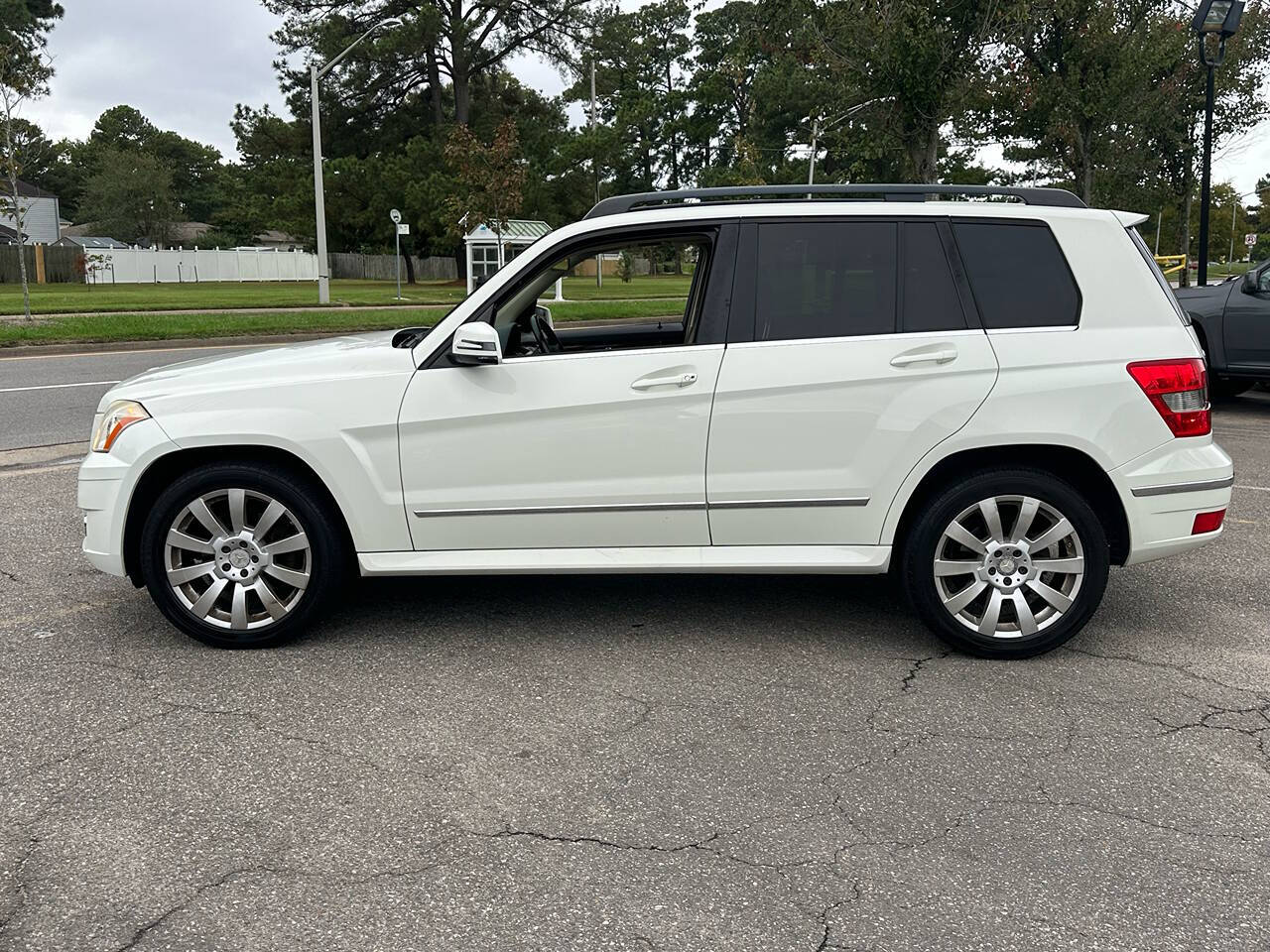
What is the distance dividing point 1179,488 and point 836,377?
1435 millimetres

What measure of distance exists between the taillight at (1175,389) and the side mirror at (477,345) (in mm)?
2481

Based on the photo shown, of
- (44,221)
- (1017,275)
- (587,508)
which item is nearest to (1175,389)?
(1017,275)

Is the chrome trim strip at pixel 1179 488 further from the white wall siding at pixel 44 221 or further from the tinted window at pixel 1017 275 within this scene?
the white wall siding at pixel 44 221

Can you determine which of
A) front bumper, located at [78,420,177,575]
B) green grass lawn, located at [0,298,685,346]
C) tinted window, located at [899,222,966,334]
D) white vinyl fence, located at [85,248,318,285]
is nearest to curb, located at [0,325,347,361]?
green grass lawn, located at [0,298,685,346]

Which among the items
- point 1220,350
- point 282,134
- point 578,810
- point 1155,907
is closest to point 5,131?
point 1220,350

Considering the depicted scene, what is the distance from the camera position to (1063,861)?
3061 mm

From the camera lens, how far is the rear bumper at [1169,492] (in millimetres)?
4469

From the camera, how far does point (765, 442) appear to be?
4.45 metres

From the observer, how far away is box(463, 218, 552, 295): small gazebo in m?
28.9

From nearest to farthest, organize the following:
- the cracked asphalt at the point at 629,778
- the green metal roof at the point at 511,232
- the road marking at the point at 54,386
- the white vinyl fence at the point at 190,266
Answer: the cracked asphalt at the point at 629,778 < the road marking at the point at 54,386 < the green metal roof at the point at 511,232 < the white vinyl fence at the point at 190,266

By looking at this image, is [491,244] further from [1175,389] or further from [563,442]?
[1175,389]

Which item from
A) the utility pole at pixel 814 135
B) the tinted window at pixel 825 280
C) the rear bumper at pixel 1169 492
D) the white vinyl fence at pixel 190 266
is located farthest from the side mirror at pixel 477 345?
the white vinyl fence at pixel 190 266

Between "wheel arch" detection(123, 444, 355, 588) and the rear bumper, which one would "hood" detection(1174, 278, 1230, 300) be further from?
"wheel arch" detection(123, 444, 355, 588)

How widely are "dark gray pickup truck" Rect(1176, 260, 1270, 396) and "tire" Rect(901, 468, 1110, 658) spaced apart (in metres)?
7.88
